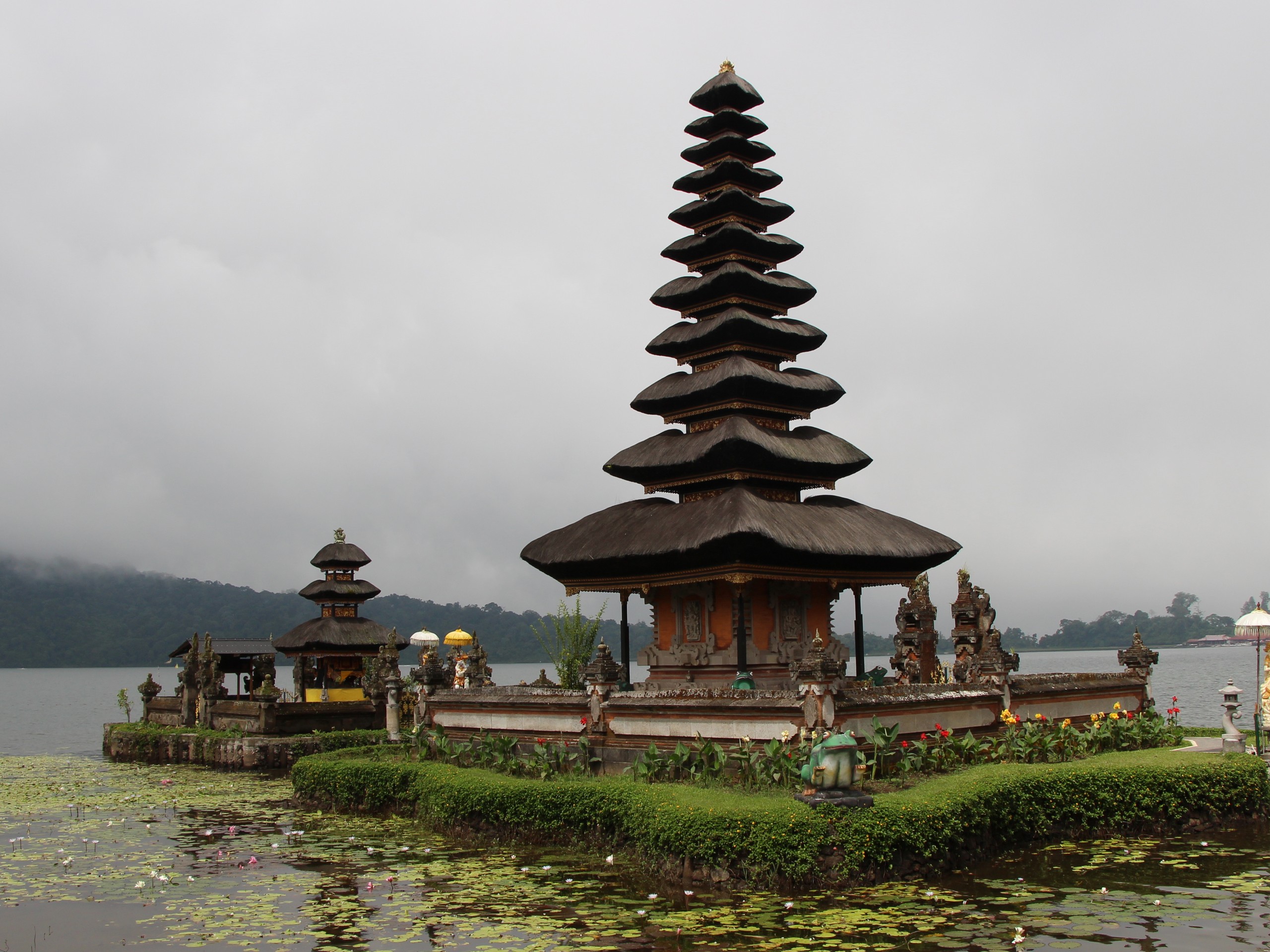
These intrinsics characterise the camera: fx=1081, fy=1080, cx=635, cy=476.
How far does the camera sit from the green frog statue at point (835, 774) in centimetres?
1352

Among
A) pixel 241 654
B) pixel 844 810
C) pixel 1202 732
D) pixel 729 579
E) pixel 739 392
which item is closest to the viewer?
pixel 844 810

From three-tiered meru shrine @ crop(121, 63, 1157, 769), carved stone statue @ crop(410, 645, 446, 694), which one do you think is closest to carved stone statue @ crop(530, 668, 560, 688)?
three-tiered meru shrine @ crop(121, 63, 1157, 769)

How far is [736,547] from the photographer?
21.4 meters

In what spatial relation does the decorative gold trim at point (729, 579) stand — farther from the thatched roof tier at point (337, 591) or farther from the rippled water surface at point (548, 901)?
the thatched roof tier at point (337, 591)

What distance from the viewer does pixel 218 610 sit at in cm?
18812

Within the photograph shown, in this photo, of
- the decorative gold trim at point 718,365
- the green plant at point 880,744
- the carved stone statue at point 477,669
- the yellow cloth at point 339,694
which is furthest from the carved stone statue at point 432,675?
the yellow cloth at point 339,694

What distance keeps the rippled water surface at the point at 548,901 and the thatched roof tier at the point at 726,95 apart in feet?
65.8

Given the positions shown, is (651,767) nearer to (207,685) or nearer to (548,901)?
(548,901)

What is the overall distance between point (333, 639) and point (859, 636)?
78.0 feet

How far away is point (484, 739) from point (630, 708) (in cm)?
377

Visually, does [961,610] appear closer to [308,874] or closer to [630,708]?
[630,708]

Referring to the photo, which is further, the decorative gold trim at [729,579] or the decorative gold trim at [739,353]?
the decorative gold trim at [739,353]

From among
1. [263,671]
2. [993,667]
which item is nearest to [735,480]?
[993,667]

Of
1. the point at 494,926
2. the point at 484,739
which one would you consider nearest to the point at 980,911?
the point at 494,926
